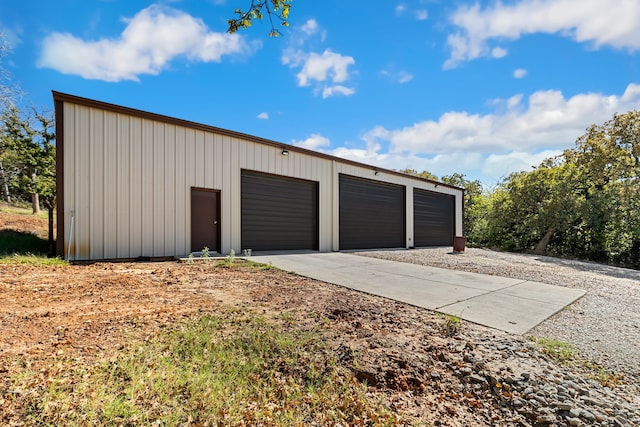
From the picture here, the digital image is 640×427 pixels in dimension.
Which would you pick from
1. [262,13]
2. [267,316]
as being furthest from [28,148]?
[267,316]

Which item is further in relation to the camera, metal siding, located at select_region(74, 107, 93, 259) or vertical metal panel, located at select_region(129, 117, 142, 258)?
vertical metal panel, located at select_region(129, 117, 142, 258)

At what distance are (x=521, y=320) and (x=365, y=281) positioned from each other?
7.96 feet

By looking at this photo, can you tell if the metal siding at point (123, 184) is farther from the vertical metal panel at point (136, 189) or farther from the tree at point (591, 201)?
the tree at point (591, 201)

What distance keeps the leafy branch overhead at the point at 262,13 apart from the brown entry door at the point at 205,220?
5195mm

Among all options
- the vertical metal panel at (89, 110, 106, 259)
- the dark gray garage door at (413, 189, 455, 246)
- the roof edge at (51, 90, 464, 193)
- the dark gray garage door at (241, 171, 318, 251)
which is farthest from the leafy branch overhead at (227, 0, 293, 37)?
the dark gray garage door at (413, 189, 455, 246)

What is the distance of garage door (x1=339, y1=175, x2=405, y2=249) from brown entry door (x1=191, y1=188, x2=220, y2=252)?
468cm

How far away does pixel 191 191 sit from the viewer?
7.80 metres

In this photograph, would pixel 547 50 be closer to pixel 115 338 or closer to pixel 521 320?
pixel 521 320

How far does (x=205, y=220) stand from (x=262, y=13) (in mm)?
5871

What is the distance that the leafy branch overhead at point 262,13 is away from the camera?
336 cm

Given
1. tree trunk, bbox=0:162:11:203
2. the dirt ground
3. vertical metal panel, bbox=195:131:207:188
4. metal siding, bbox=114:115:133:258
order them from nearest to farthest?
the dirt ground, metal siding, bbox=114:115:133:258, vertical metal panel, bbox=195:131:207:188, tree trunk, bbox=0:162:11:203

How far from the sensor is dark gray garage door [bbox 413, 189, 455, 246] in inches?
560

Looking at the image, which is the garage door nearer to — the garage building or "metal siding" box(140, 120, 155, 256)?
the garage building

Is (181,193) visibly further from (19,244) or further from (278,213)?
(19,244)
